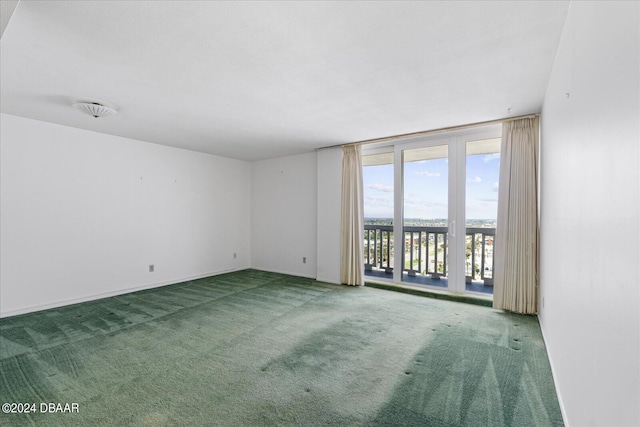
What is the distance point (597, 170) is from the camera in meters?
1.13

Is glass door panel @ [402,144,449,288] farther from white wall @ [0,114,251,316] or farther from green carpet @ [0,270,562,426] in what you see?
white wall @ [0,114,251,316]

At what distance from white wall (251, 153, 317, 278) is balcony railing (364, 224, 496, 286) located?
46.4 inches

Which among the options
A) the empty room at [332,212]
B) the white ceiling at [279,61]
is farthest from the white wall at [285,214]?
the white ceiling at [279,61]

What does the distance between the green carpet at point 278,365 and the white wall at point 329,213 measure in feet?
4.37

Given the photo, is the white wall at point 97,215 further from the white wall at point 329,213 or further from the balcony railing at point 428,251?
the balcony railing at point 428,251

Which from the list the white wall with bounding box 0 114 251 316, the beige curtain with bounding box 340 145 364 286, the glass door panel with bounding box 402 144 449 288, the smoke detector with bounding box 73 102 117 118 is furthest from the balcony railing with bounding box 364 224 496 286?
the smoke detector with bounding box 73 102 117 118

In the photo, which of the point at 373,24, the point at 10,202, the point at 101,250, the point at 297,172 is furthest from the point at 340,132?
the point at 10,202

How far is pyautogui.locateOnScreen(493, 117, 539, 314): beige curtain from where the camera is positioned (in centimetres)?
337

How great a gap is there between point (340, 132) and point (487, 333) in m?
3.09

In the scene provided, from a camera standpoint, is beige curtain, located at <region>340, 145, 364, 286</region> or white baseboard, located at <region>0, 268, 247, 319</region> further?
beige curtain, located at <region>340, 145, 364, 286</region>

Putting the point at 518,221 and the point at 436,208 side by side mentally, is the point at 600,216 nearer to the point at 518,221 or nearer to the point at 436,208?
the point at 518,221

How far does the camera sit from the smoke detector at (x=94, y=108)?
2.95m

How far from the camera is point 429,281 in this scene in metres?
4.82

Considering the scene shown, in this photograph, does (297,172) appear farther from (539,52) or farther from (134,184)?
(539,52)
